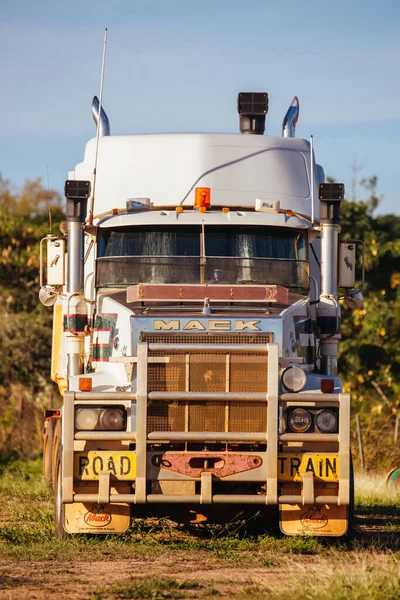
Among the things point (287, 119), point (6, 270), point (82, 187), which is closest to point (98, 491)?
point (82, 187)

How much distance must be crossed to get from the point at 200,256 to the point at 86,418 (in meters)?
2.52

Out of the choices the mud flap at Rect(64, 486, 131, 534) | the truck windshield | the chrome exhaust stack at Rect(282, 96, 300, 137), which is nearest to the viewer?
the mud flap at Rect(64, 486, 131, 534)

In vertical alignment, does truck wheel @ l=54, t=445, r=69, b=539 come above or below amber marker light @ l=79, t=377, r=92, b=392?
below

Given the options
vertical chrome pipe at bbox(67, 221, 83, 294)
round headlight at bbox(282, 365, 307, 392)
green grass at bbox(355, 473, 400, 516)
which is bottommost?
green grass at bbox(355, 473, 400, 516)

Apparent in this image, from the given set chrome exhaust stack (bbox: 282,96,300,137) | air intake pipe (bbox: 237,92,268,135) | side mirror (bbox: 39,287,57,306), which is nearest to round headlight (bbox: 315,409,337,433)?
side mirror (bbox: 39,287,57,306)

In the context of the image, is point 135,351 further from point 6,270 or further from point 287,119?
point 6,270

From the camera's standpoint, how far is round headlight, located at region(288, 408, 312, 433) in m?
10.2

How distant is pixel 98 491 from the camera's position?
33.0 ft

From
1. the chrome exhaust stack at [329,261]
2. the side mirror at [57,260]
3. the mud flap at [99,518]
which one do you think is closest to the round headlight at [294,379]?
the chrome exhaust stack at [329,261]

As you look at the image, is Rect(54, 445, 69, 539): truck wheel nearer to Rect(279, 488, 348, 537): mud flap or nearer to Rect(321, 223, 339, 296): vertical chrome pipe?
Rect(279, 488, 348, 537): mud flap

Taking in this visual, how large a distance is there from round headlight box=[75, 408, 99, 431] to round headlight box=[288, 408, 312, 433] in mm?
1783

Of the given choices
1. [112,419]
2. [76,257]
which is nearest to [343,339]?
[76,257]

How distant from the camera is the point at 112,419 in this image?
10234mm

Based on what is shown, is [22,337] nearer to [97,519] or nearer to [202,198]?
[202,198]
